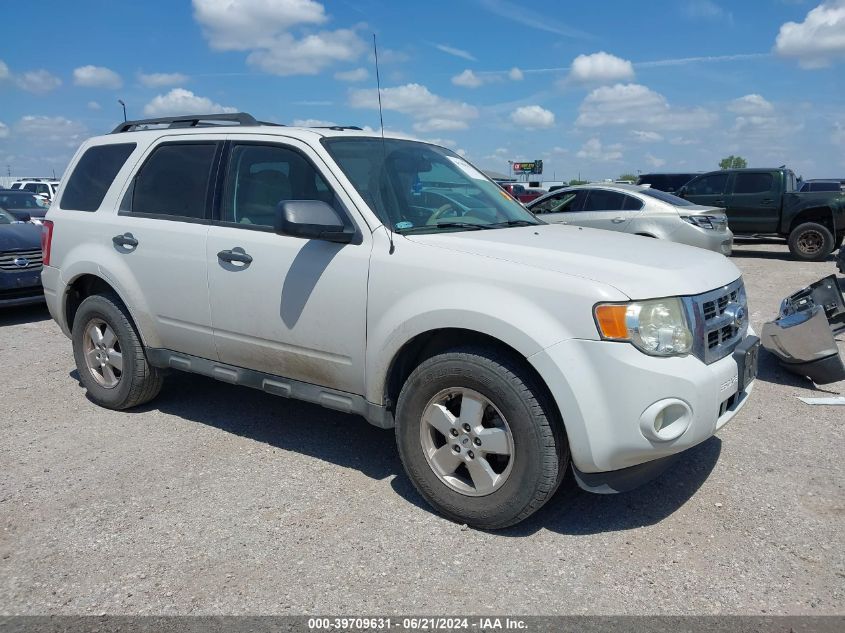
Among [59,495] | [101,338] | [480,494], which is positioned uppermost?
[101,338]

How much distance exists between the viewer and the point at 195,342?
14.2ft

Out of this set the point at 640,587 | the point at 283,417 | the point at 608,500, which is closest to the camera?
the point at 640,587

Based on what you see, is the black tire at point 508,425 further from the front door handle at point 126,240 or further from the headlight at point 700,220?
the headlight at point 700,220

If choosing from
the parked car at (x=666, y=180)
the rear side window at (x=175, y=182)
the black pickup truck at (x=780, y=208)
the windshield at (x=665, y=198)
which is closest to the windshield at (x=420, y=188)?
the rear side window at (x=175, y=182)

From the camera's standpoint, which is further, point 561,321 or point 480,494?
point 480,494

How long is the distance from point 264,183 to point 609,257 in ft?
6.75

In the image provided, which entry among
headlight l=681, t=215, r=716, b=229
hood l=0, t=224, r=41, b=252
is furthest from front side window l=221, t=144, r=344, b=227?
headlight l=681, t=215, r=716, b=229

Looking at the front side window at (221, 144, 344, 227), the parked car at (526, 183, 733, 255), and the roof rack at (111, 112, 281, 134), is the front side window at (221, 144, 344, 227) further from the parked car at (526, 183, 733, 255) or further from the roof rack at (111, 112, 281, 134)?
the parked car at (526, 183, 733, 255)

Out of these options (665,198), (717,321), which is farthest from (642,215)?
(717,321)

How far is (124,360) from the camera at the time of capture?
4.74 meters

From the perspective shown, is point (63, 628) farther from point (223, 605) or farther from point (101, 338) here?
point (101, 338)

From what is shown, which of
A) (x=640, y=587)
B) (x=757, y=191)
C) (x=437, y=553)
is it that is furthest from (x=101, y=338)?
(x=757, y=191)

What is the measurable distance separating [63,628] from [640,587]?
2.28m

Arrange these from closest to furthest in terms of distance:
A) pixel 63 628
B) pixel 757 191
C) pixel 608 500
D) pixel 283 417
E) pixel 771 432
→ pixel 63 628
pixel 608 500
pixel 771 432
pixel 283 417
pixel 757 191
